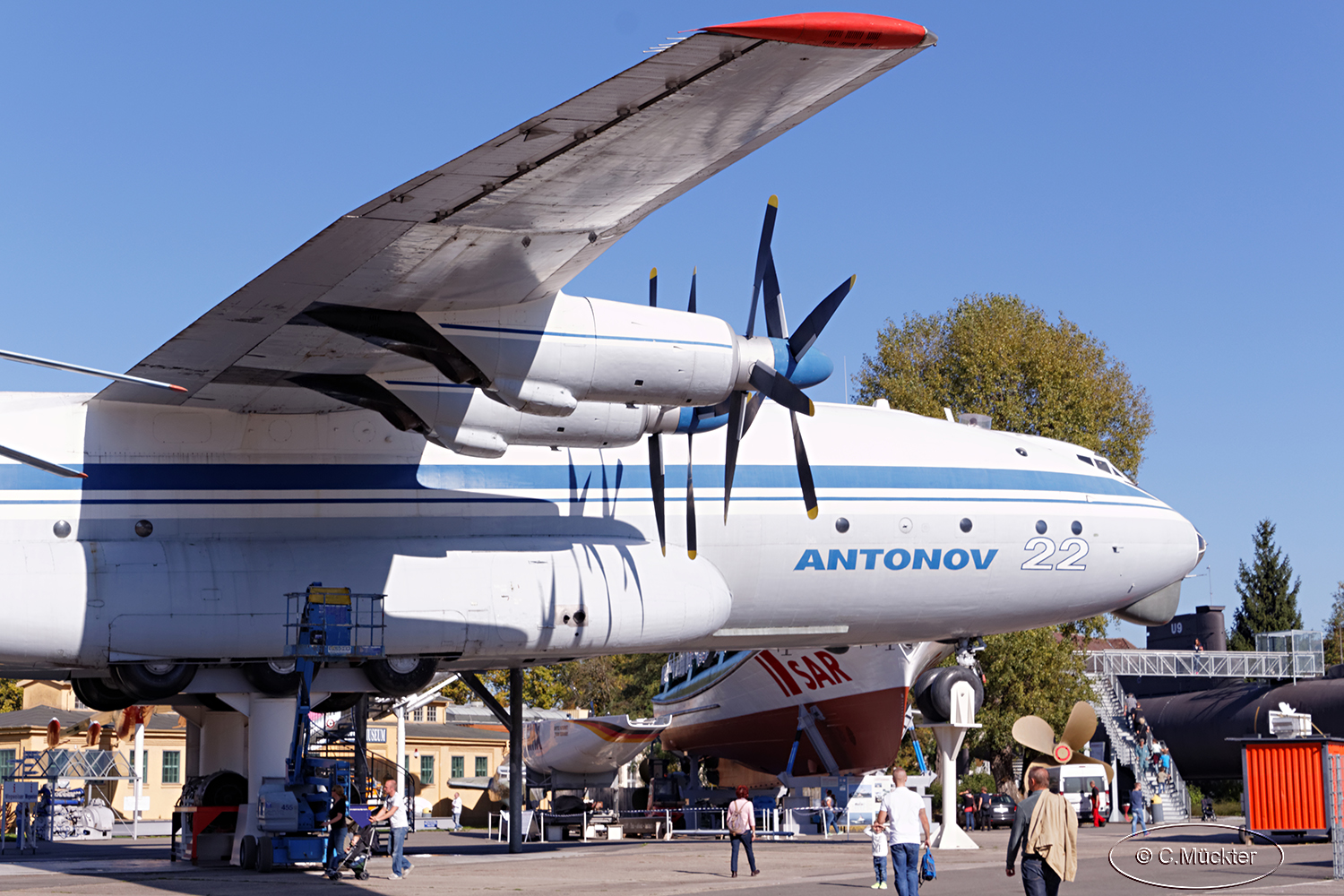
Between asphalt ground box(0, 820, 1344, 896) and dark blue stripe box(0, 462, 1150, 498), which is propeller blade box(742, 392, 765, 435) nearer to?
dark blue stripe box(0, 462, 1150, 498)

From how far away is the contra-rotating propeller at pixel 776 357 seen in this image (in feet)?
49.6

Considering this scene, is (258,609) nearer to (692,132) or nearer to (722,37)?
(692,132)

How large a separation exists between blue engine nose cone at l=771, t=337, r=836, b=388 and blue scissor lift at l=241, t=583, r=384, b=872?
19.4 ft

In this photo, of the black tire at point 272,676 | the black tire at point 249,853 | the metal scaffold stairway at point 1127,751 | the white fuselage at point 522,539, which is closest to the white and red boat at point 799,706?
the white fuselage at point 522,539

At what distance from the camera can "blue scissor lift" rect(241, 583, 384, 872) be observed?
16312 mm

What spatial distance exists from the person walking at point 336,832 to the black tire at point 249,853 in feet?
5.46

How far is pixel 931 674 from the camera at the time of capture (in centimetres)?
2245

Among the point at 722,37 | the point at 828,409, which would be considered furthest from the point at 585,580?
the point at 722,37

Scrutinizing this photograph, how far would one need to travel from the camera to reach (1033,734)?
71.7ft

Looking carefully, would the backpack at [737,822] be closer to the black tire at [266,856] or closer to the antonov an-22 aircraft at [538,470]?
the antonov an-22 aircraft at [538,470]

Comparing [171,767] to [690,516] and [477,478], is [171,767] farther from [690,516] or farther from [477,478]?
[690,516]

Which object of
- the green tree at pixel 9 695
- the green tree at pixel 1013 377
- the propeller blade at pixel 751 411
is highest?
the green tree at pixel 1013 377

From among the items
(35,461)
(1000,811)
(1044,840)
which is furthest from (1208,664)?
(35,461)
